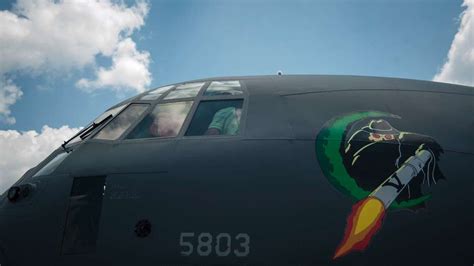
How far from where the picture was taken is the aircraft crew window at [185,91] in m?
7.62

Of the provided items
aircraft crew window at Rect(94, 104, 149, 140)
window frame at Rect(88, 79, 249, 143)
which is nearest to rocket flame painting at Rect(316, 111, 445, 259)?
window frame at Rect(88, 79, 249, 143)

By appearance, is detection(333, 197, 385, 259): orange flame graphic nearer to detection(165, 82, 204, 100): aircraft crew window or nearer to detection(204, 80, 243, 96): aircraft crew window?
detection(204, 80, 243, 96): aircraft crew window

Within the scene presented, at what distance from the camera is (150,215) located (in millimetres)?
5621

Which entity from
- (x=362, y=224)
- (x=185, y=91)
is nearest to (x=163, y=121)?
(x=185, y=91)

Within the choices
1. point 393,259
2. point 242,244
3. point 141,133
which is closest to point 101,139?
point 141,133

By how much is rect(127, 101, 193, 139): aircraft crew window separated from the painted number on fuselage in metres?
1.88

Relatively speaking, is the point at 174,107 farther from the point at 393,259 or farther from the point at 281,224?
the point at 393,259

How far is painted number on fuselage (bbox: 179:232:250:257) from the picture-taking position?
213 inches

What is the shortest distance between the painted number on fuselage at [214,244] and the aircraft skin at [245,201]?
1cm

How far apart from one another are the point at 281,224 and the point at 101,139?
351cm

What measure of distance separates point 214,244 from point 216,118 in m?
2.30

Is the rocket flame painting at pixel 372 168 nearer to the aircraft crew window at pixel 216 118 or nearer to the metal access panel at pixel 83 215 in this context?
the aircraft crew window at pixel 216 118

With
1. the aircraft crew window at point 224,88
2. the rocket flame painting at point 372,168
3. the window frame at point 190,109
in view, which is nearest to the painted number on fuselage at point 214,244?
the rocket flame painting at point 372,168

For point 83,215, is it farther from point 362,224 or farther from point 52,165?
point 362,224
